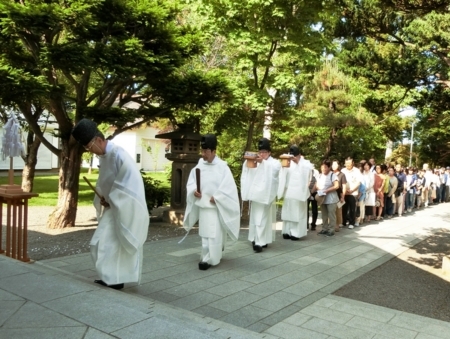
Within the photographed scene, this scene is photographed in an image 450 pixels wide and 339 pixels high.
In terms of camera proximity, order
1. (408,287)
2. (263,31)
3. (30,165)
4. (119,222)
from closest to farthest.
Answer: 1. (119,222)
2. (408,287)
3. (263,31)
4. (30,165)

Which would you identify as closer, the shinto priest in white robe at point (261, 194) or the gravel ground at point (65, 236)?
the gravel ground at point (65, 236)

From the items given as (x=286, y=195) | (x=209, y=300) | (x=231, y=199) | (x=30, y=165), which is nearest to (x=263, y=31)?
(x=286, y=195)

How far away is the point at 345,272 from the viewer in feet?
22.5

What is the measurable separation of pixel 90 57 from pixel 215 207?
12.8 ft

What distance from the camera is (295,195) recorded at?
959cm

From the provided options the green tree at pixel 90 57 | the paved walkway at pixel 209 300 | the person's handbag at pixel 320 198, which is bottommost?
the paved walkway at pixel 209 300

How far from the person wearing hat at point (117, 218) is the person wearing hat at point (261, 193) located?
11.3ft

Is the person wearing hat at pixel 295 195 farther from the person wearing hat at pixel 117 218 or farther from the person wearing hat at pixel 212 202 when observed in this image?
the person wearing hat at pixel 117 218

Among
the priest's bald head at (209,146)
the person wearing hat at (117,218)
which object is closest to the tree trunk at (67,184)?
the priest's bald head at (209,146)

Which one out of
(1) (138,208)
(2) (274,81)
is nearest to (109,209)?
(1) (138,208)

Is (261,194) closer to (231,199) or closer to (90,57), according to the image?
(231,199)

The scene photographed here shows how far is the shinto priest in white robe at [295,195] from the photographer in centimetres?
957

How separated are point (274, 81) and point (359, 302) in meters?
7.93

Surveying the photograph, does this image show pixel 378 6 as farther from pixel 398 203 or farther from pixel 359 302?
pixel 398 203
